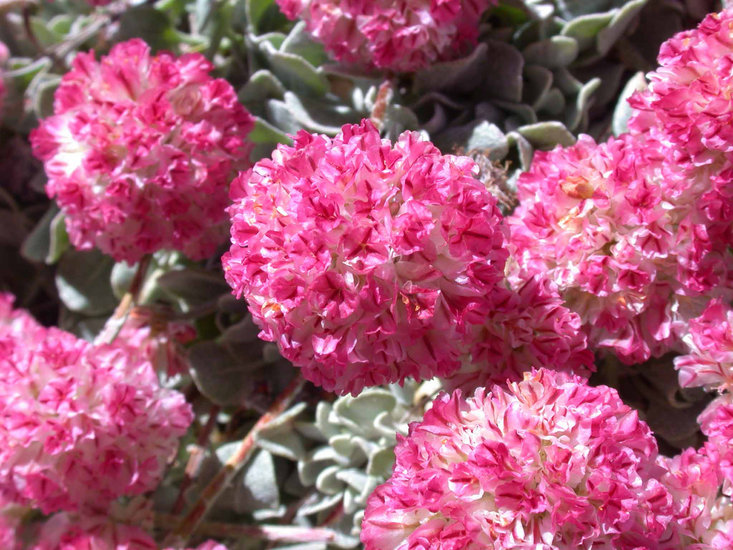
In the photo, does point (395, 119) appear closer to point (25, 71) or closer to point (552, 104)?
point (552, 104)

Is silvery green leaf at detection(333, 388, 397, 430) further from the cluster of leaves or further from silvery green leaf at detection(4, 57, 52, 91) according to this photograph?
silvery green leaf at detection(4, 57, 52, 91)

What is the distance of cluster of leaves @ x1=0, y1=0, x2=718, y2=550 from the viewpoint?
1452 millimetres

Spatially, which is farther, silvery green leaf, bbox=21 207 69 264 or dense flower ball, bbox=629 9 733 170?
silvery green leaf, bbox=21 207 69 264

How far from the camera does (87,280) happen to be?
186 cm

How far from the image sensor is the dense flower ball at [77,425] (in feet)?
4.33

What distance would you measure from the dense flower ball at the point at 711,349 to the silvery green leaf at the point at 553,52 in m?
0.61

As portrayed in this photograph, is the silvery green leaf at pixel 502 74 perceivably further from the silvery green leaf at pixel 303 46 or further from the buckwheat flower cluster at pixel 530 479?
the buckwheat flower cluster at pixel 530 479

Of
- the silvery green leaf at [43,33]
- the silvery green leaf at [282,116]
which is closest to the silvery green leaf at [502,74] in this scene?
the silvery green leaf at [282,116]

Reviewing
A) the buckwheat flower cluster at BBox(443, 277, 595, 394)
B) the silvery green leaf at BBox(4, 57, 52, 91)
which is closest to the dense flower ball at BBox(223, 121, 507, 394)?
the buckwheat flower cluster at BBox(443, 277, 595, 394)

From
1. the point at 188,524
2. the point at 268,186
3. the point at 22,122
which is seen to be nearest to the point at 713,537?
the point at 268,186

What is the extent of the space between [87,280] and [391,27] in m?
0.96

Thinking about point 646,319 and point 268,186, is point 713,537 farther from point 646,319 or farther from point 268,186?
point 268,186

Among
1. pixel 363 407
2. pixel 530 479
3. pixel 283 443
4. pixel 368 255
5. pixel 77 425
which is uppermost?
pixel 368 255

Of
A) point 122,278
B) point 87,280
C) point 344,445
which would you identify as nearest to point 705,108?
point 344,445
